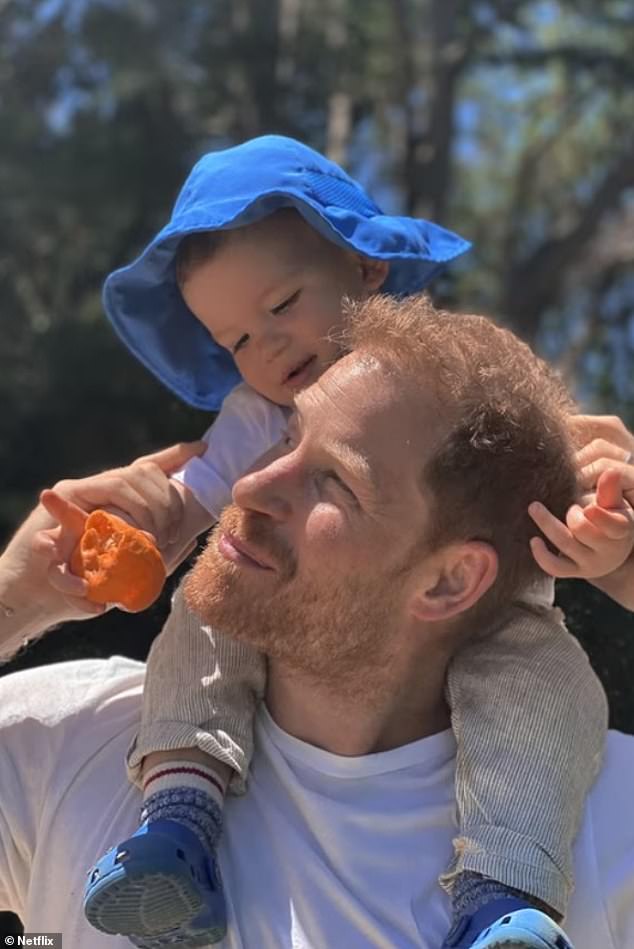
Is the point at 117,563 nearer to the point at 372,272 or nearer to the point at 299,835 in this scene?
the point at 299,835

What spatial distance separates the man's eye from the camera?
2062 mm

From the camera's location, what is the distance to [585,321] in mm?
12516

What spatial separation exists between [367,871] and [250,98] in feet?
31.1

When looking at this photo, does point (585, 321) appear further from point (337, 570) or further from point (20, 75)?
point (337, 570)

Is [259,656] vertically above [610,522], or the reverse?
[610,522]

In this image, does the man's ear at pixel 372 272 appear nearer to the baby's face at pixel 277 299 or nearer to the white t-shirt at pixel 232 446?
the baby's face at pixel 277 299

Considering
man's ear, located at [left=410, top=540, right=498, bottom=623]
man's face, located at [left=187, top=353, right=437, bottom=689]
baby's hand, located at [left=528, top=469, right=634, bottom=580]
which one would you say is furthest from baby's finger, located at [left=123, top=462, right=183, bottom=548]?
baby's hand, located at [left=528, top=469, right=634, bottom=580]

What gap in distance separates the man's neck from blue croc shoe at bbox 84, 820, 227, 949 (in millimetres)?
296

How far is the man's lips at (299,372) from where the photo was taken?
2049 mm

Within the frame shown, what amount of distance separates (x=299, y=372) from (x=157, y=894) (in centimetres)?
93

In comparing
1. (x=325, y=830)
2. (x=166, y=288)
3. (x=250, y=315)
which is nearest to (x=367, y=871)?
(x=325, y=830)

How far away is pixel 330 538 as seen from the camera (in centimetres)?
171

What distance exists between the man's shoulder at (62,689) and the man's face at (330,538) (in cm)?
35

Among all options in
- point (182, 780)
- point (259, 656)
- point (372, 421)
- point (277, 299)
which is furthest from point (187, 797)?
point (277, 299)
